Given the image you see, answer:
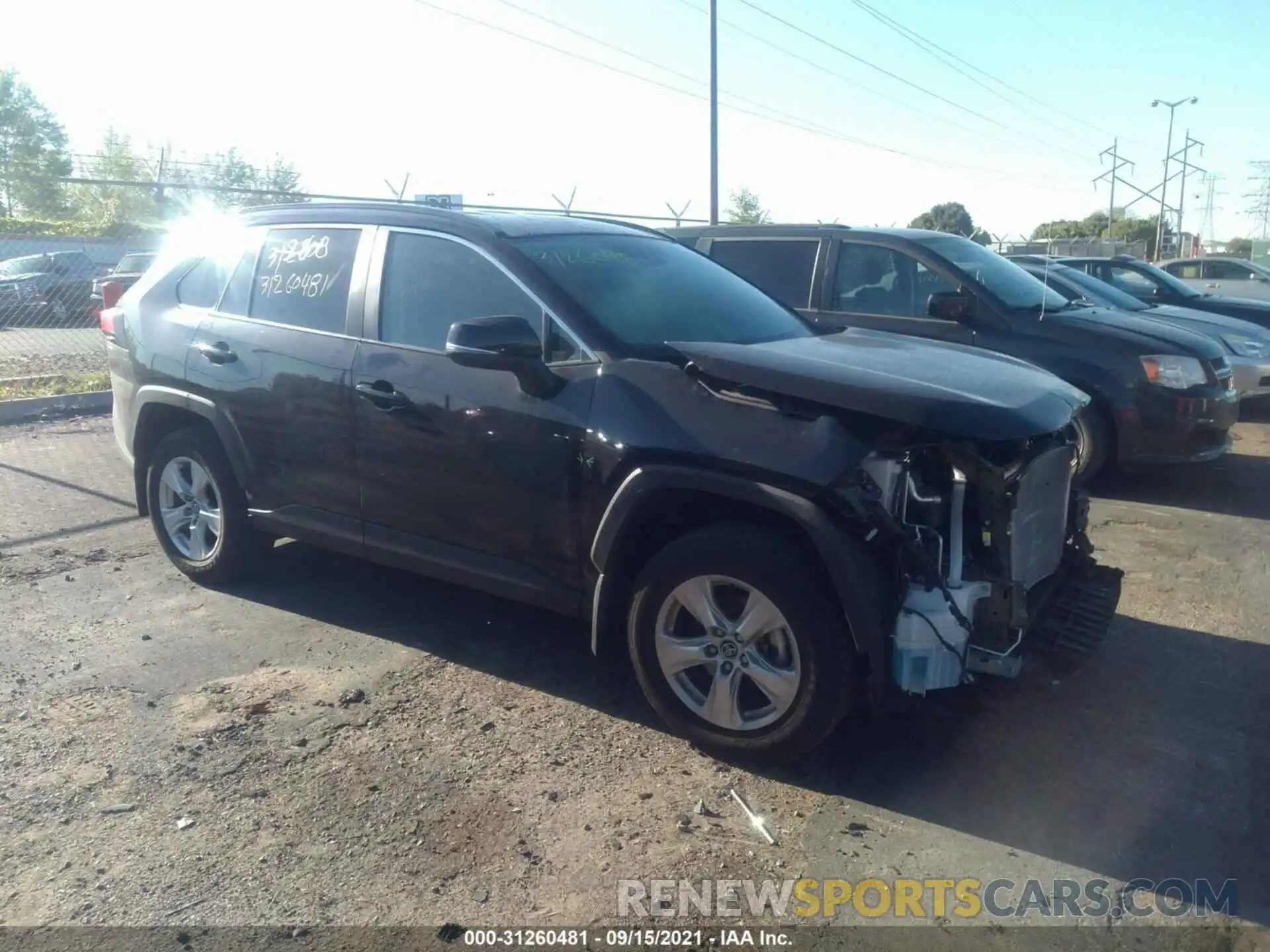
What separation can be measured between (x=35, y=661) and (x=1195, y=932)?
14.5ft

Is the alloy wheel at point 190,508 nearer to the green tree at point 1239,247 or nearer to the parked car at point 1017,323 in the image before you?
the parked car at point 1017,323

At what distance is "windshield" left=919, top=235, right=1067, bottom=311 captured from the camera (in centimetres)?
761

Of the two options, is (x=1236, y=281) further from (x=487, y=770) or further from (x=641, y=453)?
(x=487, y=770)

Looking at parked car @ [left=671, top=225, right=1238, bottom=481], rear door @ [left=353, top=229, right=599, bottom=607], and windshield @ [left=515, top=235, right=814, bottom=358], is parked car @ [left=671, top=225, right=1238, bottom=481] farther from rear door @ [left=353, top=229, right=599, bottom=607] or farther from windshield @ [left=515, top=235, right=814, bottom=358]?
rear door @ [left=353, top=229, right=599, bottom=607]

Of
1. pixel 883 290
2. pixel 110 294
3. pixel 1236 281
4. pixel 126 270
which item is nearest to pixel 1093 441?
pixel 883 290

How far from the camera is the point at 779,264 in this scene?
7.93 m

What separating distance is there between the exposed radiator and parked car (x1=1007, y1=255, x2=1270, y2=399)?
254 inches

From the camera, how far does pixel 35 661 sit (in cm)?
460

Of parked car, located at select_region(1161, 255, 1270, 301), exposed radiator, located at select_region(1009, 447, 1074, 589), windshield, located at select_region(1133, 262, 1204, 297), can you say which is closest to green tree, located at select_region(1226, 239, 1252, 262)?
parked car, located at select_region(1161, 255, 1270, 301)

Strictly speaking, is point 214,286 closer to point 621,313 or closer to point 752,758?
point 621,313

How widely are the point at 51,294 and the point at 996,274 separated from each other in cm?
1520

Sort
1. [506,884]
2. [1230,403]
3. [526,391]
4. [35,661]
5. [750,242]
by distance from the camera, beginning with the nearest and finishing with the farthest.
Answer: [506,884] → [526,391] → [35,661] → [1230,403] → [750,242]

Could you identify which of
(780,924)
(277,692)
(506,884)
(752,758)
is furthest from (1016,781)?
(277,692)

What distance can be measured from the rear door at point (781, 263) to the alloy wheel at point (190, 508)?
400 cm
